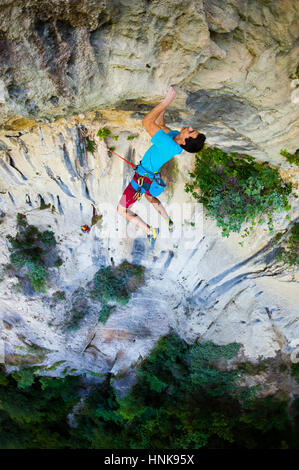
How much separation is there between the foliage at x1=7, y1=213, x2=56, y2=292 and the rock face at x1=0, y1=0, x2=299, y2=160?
18.3 feet

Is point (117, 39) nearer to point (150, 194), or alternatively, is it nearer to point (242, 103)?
point (242, 103)

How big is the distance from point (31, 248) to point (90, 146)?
4617 millimetres

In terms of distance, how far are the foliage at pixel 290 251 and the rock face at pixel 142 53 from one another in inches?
119

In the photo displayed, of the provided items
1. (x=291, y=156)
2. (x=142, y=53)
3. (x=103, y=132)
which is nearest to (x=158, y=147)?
(x=142, y=53)

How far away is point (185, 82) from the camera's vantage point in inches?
122

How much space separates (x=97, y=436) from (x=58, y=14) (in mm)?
12977

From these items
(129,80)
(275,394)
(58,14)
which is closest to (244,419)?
(275,394)

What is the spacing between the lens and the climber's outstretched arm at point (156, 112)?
309 cm

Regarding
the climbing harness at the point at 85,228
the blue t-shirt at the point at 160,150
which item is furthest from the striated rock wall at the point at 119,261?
the blue t-shirt at the point at 160,150

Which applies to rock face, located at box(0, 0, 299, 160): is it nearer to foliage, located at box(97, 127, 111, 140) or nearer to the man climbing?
the man climbing

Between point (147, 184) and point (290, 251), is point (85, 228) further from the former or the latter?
point (290, 251)

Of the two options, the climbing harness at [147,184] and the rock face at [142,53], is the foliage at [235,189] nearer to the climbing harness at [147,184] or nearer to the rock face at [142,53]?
the climbing harness at [147,184]

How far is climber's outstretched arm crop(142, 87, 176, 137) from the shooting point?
121 inches

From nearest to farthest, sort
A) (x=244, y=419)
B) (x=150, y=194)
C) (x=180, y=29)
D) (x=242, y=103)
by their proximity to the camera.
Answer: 1. (x=180, y=29)
2. (x=242, y=103)
3. (x=150, y=194)
4. (x=244, y=419)
